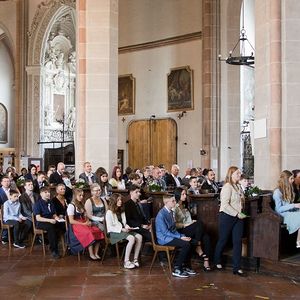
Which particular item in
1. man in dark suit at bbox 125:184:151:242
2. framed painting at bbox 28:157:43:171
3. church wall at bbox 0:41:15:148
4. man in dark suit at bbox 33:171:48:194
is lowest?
man in dark suit at bbox 125:184:151:242

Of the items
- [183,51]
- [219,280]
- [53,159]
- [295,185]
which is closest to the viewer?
[219,280]

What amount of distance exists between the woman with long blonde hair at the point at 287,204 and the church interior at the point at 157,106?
0.63ft

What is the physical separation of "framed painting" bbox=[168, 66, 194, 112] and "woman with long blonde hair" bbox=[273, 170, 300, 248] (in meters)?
12.1

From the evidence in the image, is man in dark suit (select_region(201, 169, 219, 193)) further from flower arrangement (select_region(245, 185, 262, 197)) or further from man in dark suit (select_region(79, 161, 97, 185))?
man in dark suit (select_region(79, 161, 97, 185))

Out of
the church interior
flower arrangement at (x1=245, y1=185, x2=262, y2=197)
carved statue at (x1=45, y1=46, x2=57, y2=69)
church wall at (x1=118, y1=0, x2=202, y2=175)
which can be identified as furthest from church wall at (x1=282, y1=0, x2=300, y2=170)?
carved statue at (x1=45, y1=46, x2=57, y2=69)

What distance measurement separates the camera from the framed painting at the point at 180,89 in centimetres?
2017

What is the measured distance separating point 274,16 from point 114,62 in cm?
524

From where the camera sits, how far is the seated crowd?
779 cm

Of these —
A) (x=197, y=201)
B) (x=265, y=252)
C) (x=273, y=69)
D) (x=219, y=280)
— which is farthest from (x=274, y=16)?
(x=219, y=280)

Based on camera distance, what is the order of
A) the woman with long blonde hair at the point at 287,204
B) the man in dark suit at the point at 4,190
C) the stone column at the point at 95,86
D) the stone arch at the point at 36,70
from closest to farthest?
the woman with long blonde hair at the point at 287,204 → the man in dark suit at the point at 4,190 → the stone column at the point at 95,86 → the stone arch at the point at 36,70

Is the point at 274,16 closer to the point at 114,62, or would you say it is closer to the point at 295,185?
the point at 295,185

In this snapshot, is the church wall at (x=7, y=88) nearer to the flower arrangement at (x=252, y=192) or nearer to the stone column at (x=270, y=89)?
the stone column at (x=270, y=89)

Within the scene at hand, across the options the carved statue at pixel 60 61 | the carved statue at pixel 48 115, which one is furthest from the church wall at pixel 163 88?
the carved statue at pixel 60 61

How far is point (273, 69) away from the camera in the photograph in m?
9.65
